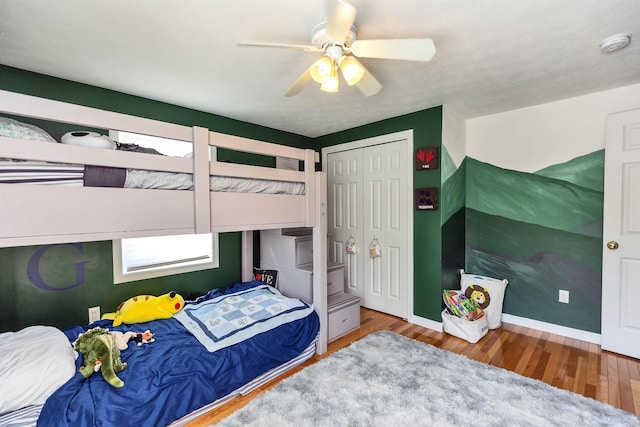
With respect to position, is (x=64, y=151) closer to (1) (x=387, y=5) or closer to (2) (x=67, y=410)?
(2) (x=67, y=410)

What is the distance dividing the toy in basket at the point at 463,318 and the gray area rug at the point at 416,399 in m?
0.44

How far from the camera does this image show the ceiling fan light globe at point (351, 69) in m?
1.53

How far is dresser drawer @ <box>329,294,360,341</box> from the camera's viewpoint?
266 cm

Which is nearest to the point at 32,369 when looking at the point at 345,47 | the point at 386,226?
the point at 345,47

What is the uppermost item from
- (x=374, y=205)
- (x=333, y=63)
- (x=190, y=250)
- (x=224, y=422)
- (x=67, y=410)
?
(x=333, y=63)

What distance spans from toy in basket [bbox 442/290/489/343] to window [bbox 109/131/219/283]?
8.01ft

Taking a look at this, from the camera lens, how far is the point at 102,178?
4.63 ft

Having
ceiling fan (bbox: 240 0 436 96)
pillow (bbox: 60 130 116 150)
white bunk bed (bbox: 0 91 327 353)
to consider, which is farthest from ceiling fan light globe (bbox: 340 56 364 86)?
pillow (bbox: 60 130 116 150)

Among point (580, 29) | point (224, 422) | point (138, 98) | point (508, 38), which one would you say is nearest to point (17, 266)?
point (138, 98)

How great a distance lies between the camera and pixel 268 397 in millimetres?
1838

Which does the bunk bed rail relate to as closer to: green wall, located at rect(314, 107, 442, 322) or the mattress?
the mattress

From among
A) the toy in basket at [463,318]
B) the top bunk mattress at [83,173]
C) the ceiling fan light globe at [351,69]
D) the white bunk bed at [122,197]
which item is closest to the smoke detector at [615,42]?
the ceiling fan light globe at [351,69]

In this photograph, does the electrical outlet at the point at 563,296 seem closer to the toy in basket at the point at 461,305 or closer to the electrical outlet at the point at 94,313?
the toy in basket at the point at 461,305

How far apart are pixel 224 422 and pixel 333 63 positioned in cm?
213
